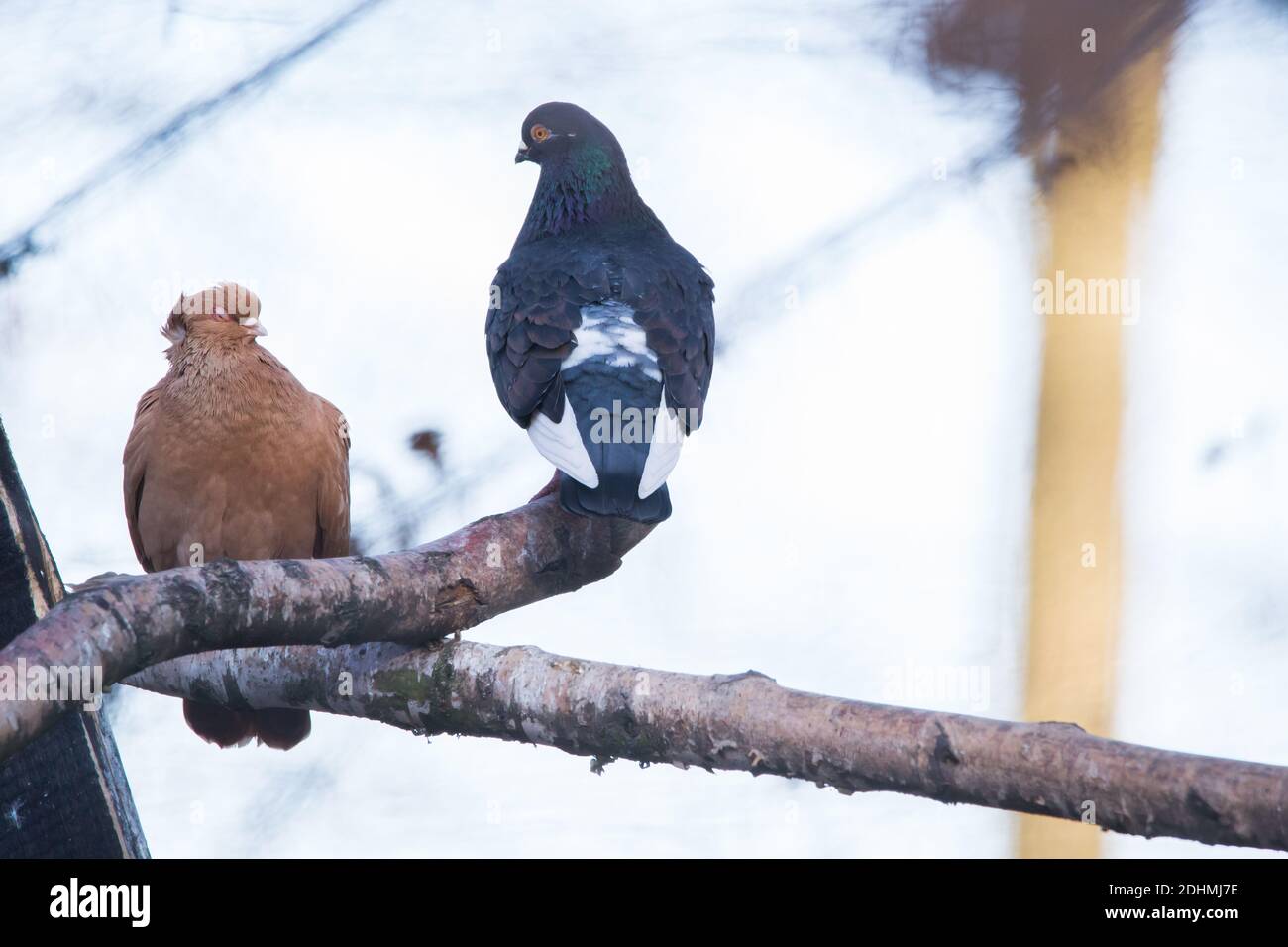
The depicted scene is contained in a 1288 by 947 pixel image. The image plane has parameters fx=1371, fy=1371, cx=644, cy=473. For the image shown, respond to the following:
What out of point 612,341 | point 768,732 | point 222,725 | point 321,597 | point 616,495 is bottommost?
point 222,725

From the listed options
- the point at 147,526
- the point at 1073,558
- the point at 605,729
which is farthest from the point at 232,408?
the point at 1073,558

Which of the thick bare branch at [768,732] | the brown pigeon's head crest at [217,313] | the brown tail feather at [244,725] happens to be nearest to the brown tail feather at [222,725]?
the brown tail feather at [244,725]

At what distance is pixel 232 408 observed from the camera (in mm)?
2936

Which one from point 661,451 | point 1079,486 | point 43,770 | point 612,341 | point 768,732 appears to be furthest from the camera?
point 1079,486

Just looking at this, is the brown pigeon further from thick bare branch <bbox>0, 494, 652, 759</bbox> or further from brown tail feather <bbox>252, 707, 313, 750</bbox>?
thick bare branch <bbox>0, 494, 652, 759</bbox>

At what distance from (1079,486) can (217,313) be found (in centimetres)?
213

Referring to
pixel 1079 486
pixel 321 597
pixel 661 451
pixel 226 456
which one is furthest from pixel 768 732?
pixel 1079 486

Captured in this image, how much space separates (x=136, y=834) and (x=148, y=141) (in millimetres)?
1944

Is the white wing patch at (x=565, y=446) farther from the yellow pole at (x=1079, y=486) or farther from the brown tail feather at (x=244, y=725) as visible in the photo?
the yellow pole at (x=1079, y=486)

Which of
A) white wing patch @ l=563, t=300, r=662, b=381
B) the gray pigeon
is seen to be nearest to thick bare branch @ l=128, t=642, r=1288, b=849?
the gray pigeon

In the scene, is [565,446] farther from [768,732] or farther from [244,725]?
[244,725]

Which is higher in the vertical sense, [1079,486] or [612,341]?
[612,341]

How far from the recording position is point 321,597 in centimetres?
202

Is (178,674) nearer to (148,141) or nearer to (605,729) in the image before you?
(605,729)
